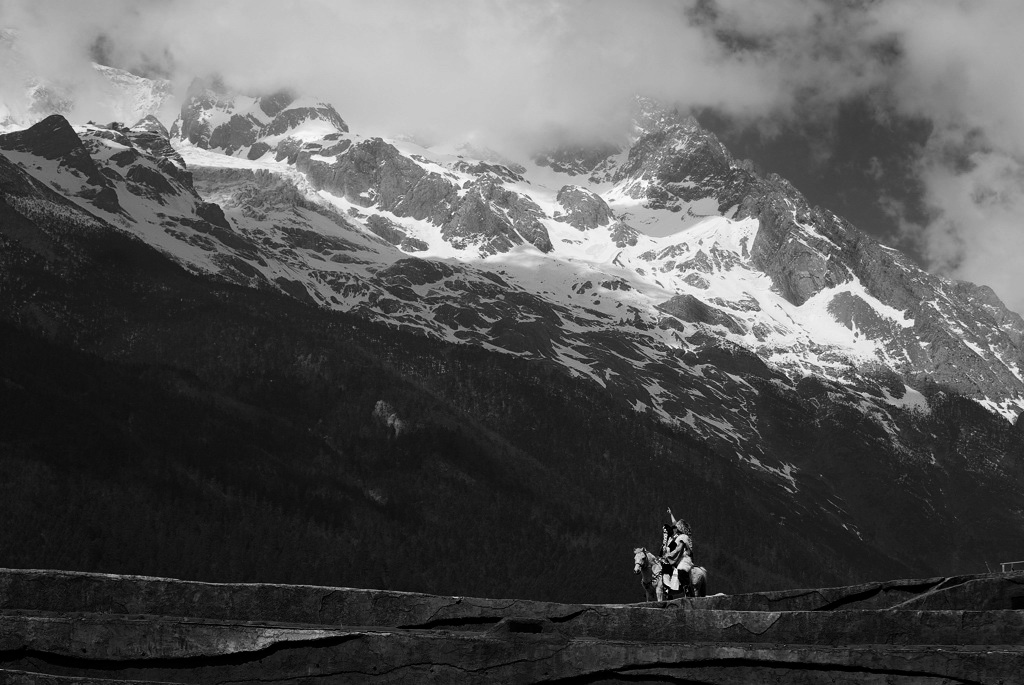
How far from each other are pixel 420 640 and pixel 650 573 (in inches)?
1062

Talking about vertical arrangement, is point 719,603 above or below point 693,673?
above

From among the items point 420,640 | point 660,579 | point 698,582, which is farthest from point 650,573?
point 420,640

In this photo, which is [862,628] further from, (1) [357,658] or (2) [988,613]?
(1) [357,658]

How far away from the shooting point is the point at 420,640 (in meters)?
18.5

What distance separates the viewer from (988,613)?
22.3m

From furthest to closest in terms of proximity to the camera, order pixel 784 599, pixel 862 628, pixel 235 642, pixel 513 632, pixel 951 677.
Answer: pixel 784 599, pixel 862 628, pixel 513 632, pixel 235 642, pixel 951 677

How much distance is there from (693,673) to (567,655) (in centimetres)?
177

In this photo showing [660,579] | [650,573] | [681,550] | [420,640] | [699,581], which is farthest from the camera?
[650,573]

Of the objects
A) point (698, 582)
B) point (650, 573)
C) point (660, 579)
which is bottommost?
point (698, 582)

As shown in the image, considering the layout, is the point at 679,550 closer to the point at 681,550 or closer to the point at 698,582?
the point at 681,550

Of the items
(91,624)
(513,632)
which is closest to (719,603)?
(513,632)

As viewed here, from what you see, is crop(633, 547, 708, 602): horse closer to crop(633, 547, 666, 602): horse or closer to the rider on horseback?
crop(633, 547, 666, 602): horse

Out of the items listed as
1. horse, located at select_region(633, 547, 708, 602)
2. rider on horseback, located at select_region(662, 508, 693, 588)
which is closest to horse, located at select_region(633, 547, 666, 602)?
horse, located at select_region(633, 547, 708, 602)

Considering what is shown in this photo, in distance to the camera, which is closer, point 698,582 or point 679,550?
point 698,582
